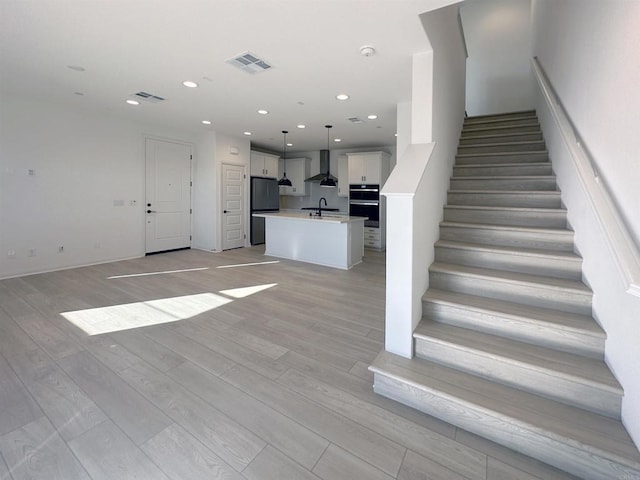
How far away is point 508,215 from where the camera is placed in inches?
107

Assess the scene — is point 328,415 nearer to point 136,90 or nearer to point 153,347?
point 153,347

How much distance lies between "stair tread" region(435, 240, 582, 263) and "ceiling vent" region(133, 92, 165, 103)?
4371 mm

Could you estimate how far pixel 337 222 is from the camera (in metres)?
5.07

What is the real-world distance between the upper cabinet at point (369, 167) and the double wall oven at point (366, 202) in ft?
0.50

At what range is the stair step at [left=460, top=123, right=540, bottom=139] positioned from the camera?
393 centimetres

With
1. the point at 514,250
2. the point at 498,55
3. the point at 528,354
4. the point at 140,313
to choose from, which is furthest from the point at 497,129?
the point at 140,313

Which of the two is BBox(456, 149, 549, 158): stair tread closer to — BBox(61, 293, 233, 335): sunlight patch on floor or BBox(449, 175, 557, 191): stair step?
BBox(449, 175, 557, 191): stair step

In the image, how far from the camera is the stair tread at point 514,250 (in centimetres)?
212

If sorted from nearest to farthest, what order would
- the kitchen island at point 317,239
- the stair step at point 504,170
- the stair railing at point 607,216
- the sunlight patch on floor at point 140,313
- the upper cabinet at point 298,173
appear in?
1. the stair railing at point 607,216
2. the sunlight patch on floor at point 140,313
3. the stair step at point 504,170
4. the kitchen island at point 317,239
5. the upper cabinet at point 298,173

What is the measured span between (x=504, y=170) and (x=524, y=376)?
2.49 m

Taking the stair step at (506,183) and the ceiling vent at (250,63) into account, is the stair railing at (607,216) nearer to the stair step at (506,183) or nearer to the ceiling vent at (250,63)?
the stair step at (506,183)

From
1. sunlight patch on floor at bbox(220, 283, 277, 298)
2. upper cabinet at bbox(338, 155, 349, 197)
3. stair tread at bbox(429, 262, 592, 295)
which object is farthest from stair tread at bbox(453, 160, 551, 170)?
upper cabinet at bbox(338, 155, 349, 197)

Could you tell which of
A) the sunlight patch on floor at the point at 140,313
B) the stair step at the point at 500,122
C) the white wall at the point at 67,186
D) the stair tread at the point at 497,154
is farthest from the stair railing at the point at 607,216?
the white wall at the point at 67,186

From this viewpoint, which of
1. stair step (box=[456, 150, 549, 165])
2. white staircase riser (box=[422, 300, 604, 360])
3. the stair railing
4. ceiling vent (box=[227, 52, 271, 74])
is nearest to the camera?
the stair railing
